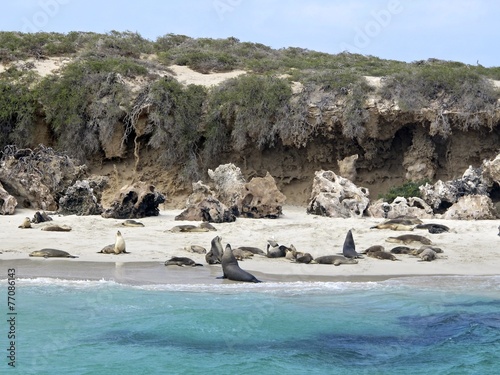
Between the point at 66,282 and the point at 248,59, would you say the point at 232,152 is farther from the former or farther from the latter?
the point at 66,282

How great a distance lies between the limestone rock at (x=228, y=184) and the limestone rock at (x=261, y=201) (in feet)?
1.31

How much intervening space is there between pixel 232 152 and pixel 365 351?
15685 mm

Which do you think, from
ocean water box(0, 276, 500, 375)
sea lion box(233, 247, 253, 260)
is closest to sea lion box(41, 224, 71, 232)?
sea lion box(233, 247, 253, 260)

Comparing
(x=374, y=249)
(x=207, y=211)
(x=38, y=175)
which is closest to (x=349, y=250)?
(x=374, y=249)

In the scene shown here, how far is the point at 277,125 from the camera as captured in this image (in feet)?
74.0

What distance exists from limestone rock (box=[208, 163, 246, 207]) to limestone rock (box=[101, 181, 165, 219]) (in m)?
1.98

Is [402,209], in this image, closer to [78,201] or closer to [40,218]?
[78,201]

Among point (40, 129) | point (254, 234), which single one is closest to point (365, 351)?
point (254, 234)

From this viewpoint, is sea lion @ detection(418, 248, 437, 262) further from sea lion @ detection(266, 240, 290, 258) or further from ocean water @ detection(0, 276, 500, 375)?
sea lion @ detection(266, 240, 290, 258)

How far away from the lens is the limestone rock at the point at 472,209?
17.4 metres

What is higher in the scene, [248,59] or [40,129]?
[248,59]

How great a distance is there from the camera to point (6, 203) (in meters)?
17.5

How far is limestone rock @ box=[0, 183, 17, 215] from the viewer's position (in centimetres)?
1742

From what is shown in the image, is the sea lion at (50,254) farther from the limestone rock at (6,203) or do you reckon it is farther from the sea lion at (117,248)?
the limestone rock at (6,203)
